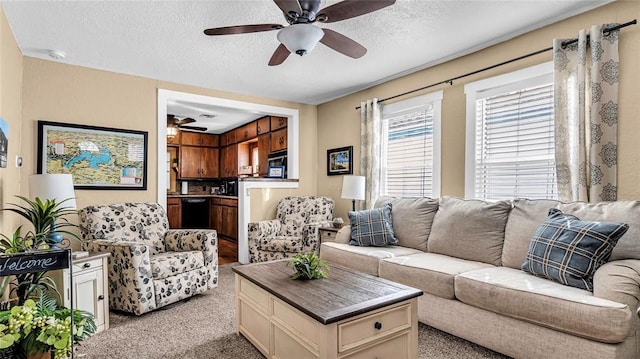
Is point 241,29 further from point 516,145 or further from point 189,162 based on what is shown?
point 189,162

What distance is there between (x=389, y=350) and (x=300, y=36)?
76.0 inches

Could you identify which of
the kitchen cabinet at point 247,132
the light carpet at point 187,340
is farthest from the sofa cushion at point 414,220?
the kitchen cabinet at point 247,132

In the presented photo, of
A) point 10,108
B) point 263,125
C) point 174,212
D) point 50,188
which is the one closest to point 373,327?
point 50,188

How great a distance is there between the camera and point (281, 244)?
14.1ft

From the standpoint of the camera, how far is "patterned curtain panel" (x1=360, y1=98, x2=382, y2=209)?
4383 millimetres

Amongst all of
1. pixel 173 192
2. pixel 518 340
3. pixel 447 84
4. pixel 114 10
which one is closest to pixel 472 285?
pixel 518 340

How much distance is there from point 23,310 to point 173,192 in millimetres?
6765

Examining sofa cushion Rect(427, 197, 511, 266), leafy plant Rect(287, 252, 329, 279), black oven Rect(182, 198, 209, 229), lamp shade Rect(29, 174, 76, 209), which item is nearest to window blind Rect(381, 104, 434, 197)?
sofa cushion Rect(427, 197, 511, 266)

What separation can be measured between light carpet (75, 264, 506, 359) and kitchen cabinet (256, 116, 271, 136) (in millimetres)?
3826

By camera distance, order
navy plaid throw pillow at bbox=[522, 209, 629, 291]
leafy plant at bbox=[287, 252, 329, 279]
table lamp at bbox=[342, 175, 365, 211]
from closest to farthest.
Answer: navy plaid throw pillow at bbox=[522, 209, 629, 291] → leafy plant at bbox=[287, 252, 329, 279] → table lamp at bbox=[342, 175, 365, 211]

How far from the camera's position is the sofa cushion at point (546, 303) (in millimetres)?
1698

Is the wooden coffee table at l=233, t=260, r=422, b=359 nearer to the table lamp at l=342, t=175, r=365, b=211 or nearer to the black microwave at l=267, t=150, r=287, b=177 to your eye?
the table lamp at l=342, t=175, r=365, b=211

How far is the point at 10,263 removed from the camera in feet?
4.10

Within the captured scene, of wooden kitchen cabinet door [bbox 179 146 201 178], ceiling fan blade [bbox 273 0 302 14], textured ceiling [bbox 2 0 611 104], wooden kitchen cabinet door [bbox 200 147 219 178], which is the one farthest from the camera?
wooden kitchen cabinet door [bbox 200 147 219 178]
